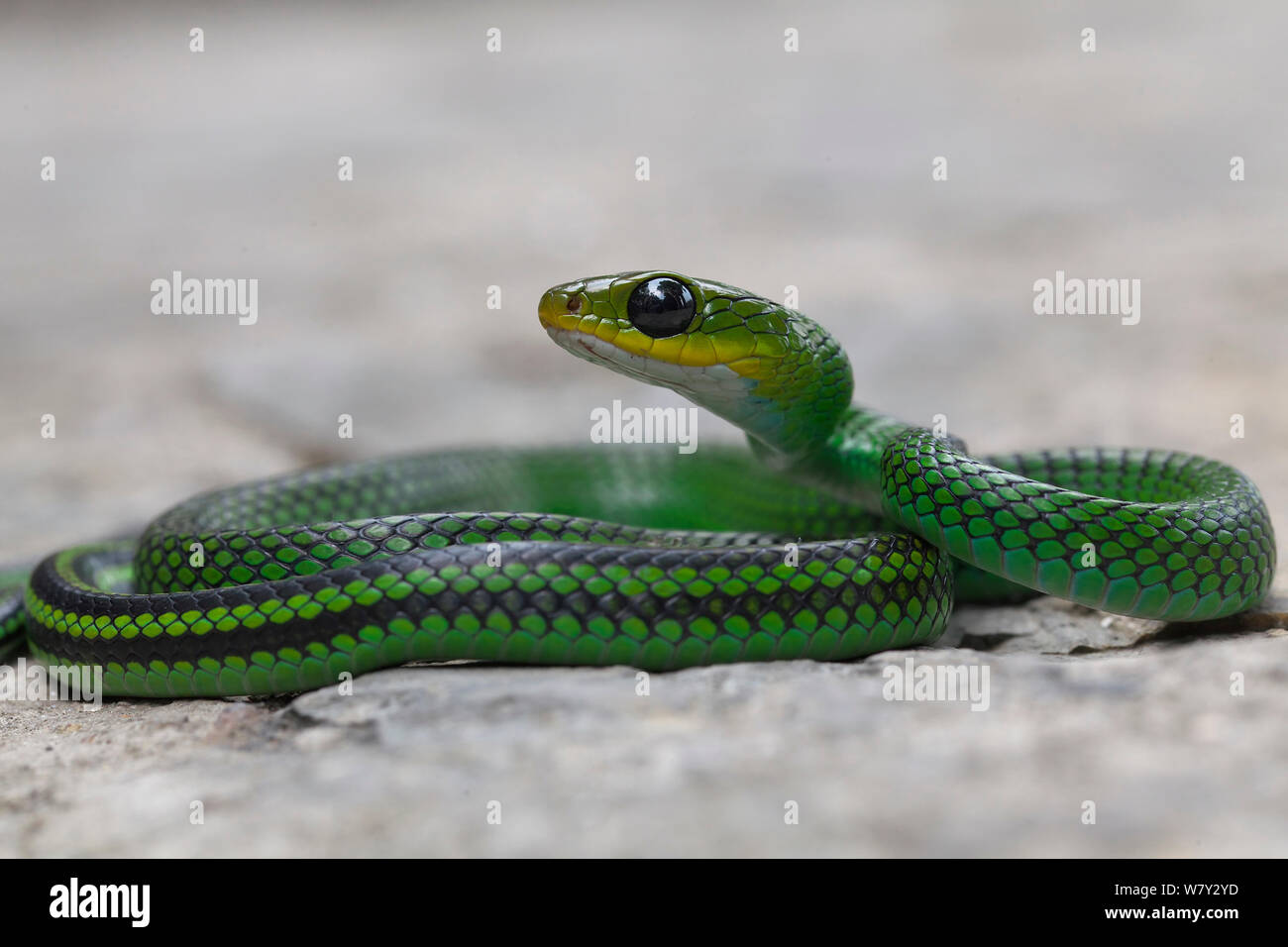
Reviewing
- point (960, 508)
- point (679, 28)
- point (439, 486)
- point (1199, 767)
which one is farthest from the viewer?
point (679, 28)

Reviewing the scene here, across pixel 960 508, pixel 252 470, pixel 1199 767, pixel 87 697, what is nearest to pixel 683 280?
pixel 960 508

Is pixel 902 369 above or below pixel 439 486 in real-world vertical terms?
above

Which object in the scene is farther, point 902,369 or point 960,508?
point 902,369
